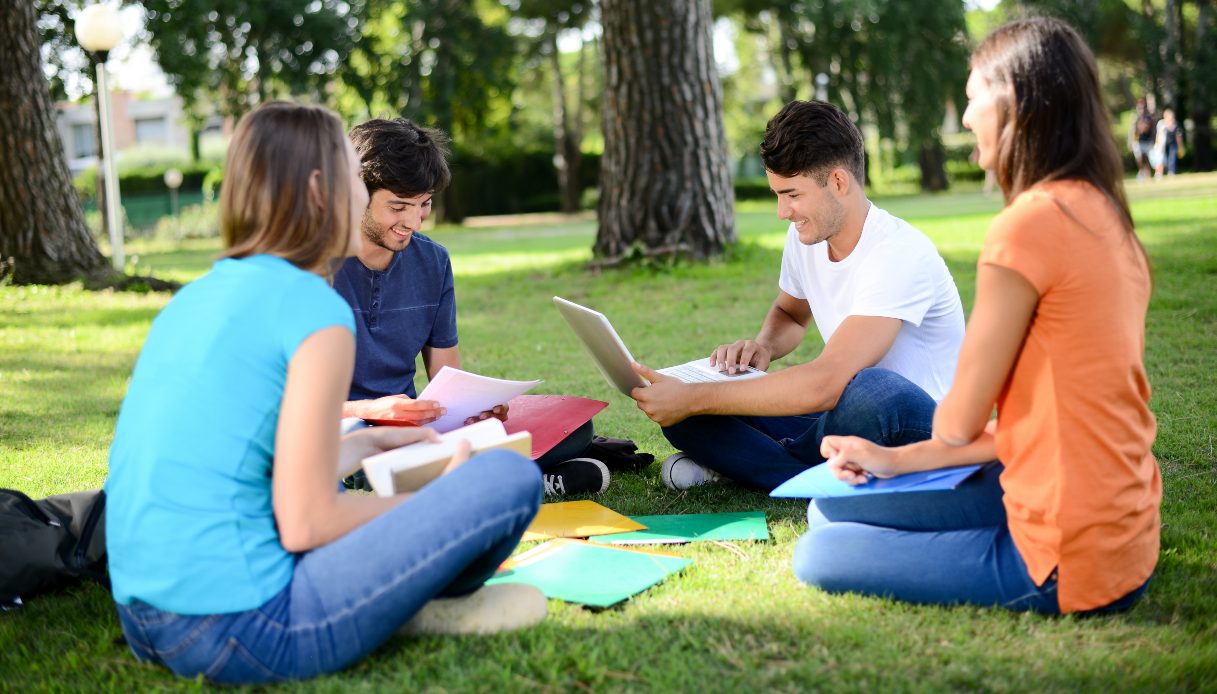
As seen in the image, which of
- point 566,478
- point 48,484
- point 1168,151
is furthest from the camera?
point 1168,151

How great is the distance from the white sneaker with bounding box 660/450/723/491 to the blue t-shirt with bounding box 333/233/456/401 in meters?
0.94

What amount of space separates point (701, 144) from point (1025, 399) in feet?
24.2

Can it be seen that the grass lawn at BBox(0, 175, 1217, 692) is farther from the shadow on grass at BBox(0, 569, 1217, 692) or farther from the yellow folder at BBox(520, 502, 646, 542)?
A: the yellow folder at BBox(520, 502, 646, 542)

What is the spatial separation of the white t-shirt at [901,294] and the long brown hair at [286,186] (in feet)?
5.72

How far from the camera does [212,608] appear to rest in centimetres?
219

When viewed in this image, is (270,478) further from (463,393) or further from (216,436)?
(463,393)

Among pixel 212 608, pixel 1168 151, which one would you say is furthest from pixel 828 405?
pixel 1168 151

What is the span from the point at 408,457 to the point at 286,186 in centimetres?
64

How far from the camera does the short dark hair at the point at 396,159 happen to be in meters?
3.69

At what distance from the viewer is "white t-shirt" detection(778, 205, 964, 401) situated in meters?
3.40

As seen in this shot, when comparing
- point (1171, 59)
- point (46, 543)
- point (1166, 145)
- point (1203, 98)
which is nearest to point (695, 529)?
point (46, 543)

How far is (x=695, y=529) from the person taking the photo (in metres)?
3.45

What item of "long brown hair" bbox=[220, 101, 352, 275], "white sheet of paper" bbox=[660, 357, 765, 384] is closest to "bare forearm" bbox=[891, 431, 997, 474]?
"white sheet of paper" bbox=[660, 357, 765, 384]

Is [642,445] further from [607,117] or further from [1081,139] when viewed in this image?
[607,117]
